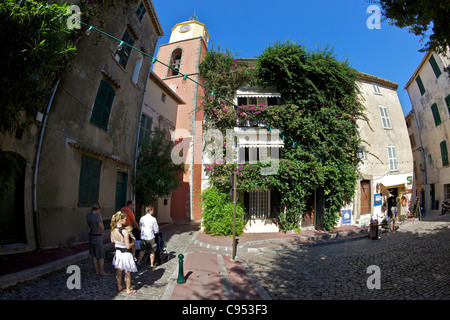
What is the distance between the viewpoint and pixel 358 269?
20.1 feet

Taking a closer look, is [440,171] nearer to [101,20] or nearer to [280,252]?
[280,252]

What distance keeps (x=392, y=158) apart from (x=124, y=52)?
17183 mm

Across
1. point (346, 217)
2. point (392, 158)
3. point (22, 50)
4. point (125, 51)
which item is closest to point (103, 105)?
point (125, 51)

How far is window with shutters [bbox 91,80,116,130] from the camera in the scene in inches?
328

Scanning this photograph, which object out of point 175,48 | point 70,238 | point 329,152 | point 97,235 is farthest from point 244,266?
point 175,48

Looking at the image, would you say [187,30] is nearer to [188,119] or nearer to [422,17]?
[188,119]

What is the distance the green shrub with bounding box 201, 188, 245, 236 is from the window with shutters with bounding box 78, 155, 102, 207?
191 inches

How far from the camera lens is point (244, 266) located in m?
6.71

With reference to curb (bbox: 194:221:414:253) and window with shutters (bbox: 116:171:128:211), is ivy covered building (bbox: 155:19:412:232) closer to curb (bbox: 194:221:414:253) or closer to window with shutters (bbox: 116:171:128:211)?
curb (bbox: 194:221:414:253)

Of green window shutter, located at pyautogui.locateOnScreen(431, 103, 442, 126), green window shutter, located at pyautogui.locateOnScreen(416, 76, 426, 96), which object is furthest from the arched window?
green window shutter, located at pyautogui.locateOnScreen(431, 103, 442, 126)

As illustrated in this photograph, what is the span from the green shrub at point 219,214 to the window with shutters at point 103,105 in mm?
5607

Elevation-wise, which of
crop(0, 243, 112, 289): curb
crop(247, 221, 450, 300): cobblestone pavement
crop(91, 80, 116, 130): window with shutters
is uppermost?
crop(91, 80, 116, 130): window with shutters

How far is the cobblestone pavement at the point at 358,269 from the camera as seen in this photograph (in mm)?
4641
